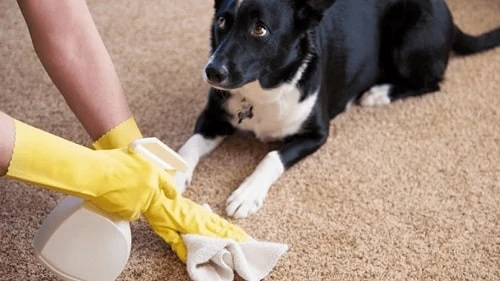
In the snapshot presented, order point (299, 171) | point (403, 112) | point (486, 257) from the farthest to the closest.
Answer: point (403, 112) → point (299, 171) → point (486, 257)

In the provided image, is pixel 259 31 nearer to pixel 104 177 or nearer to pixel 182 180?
pixel 182 180

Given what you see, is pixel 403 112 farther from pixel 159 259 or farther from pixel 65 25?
pixel 65 25

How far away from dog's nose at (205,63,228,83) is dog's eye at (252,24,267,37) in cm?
11

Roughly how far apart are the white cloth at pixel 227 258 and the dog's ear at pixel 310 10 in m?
0.55

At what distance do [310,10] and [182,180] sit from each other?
50cm

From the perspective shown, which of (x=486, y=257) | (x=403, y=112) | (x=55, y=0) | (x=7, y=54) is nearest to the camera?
(x=55, y=0)

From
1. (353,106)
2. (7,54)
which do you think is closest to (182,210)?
(353,106)

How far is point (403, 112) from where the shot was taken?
1.90 metres

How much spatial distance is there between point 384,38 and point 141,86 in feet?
2.43

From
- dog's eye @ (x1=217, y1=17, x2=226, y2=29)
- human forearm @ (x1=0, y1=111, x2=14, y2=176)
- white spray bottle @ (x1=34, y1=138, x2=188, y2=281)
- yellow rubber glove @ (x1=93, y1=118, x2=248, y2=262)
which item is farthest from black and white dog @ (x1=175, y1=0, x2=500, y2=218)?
human forearm @ (x1=0, y1=111, x2=14, y2=176)

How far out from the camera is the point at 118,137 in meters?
1.35

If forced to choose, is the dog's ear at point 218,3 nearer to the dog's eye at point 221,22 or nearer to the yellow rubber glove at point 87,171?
the dog's eye at point 221,22

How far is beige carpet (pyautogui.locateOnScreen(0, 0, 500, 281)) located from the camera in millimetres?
1377

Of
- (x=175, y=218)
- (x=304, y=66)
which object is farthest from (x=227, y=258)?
(x=304, y=66)
